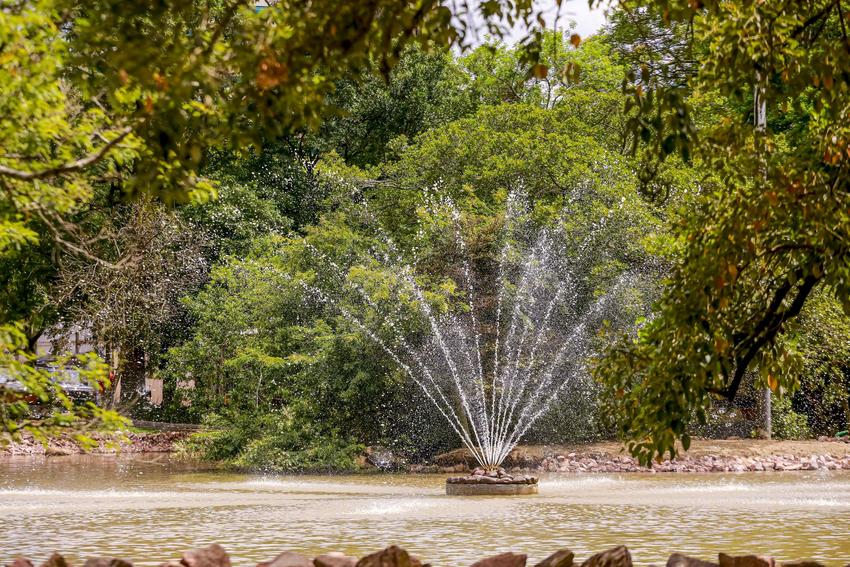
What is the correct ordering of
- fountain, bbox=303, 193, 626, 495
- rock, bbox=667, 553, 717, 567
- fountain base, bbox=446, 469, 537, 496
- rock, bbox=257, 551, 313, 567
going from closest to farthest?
rock, bbox=667, 553, 717, 567
rock, bbox=257, 551, 313, 567
fountain base, bbox=446, 469, 537, 496
fountain, bbox=303, 193, 626, 495

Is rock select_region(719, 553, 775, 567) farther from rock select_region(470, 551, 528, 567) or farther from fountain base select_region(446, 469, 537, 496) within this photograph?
fountain base select_region(446, 469, 537, 496)

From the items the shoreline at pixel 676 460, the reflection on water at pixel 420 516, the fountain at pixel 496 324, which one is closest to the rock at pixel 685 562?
the reflection on water at pixel 420 516

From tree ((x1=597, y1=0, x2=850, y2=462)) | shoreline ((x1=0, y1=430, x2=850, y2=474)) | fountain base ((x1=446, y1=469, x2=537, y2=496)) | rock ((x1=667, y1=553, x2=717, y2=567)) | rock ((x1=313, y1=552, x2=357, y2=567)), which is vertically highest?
tree ((x1=597, y1=0, x2=850, y2=462))

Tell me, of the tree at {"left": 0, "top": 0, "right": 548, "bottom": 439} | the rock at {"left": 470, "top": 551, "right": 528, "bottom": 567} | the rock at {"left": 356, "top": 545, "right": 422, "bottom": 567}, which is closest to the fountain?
the rock at {"left": 470, "top": 551, "right": 528, "bottom": 567}

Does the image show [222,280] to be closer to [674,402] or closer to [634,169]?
[634,169]

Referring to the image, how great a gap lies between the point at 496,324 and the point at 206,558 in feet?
77.3

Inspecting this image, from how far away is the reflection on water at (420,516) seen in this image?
13633mm

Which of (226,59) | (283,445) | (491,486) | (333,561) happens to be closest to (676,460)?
(491,486)

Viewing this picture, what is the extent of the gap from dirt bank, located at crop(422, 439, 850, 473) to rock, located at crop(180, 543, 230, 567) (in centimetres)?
2229

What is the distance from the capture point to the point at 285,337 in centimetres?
3412

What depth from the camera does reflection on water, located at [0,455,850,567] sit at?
1363cm

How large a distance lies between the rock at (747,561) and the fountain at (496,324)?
69.2 ft

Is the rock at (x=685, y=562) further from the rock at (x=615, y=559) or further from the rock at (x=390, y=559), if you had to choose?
the rock at (x=390, y=559)

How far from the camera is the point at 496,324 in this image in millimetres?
32000
